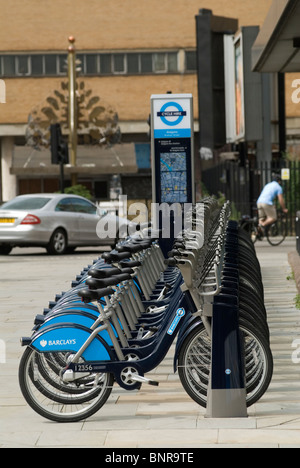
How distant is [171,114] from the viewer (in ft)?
50.5

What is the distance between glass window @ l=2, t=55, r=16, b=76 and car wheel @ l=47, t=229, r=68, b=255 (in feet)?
133

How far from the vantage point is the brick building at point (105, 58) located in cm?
6297

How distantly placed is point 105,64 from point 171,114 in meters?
49.7

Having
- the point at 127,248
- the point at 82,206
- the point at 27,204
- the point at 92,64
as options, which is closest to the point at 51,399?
the point at 127,248

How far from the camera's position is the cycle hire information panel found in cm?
1528

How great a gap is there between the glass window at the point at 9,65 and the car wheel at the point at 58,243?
40.5 metres

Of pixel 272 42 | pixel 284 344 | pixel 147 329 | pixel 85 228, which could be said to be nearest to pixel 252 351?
pixel 147 329

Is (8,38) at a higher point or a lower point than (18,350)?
higher

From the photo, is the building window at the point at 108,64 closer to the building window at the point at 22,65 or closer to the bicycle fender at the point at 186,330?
the building window at the point at 22,65

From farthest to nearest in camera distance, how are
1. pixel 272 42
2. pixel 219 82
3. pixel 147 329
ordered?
pixel 219 82 → pixel 272 42 → pixel 147 329

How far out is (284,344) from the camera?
952 centimetres

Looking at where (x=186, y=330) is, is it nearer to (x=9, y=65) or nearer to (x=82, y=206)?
(x=82, y=206)

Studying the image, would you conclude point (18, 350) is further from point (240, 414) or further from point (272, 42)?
point (272, 42)

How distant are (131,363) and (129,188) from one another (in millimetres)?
58349
